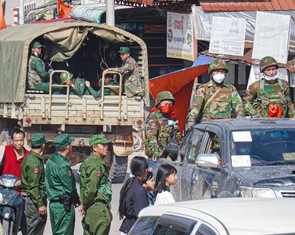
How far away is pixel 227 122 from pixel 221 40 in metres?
12.2

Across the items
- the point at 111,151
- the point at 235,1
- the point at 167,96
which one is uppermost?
the point at 235,1

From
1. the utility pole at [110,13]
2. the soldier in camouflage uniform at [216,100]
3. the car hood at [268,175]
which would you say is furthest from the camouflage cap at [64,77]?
the car hood at [268,175]

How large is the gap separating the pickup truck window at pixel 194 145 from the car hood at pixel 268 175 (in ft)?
4.21

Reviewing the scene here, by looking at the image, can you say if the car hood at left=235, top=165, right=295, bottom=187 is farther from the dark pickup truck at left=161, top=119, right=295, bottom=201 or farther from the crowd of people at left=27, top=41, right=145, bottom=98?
the crowd of people at left=27, top=41, right=145, bottom=98

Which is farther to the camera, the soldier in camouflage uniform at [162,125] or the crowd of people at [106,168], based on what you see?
the soldier in camouflage uniform at [162,125]

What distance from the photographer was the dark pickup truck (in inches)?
356

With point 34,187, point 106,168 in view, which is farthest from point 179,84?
point 106,168

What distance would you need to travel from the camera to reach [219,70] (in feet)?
41.7

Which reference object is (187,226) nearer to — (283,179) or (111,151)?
(283,179)

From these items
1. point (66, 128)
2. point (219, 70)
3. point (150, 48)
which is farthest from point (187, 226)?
point (150, 48)

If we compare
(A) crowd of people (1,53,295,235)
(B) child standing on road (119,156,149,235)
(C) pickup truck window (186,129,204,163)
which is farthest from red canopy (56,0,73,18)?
(B) child standing on road (119,156,149,235)

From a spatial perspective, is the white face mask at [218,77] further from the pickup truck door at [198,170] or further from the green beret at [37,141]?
Answer: the green beret at [37,141]

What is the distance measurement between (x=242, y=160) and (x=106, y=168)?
4.47ft

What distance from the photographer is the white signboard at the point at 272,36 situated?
2098cm
